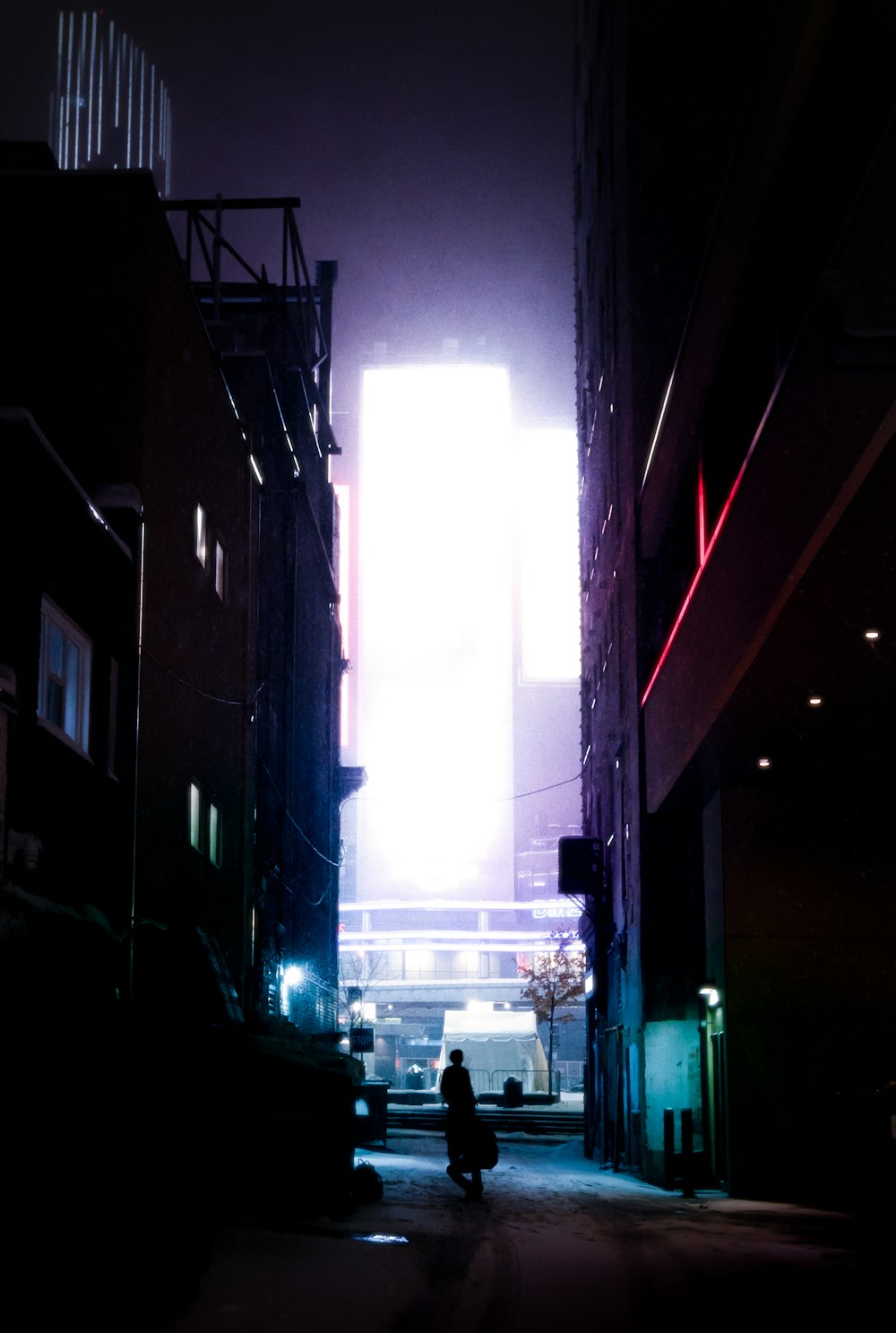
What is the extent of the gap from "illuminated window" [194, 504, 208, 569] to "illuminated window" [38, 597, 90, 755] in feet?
21.0

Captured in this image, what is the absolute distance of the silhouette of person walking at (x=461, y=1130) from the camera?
17125 millimetres

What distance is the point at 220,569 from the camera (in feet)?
81.9

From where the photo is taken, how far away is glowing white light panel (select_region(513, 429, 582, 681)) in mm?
185500

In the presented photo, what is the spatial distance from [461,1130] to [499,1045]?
54.0 meters

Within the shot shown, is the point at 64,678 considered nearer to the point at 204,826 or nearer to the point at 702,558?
the point at 204,826

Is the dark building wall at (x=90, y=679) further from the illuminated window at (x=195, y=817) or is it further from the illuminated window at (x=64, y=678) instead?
the illuminated window at (x=195, y=817)

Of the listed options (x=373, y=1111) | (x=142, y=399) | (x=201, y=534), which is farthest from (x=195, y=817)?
(x=373, y=1111)

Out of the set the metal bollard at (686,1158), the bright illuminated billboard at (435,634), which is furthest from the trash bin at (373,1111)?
the bright illuminated billboard at (435,634)

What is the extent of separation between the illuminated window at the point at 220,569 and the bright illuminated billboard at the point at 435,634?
476 ft

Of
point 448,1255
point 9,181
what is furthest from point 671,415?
point 448,1255

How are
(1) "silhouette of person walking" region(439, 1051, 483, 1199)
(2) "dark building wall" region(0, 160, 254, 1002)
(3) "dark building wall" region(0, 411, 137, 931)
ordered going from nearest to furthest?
(3) "dark building wall" region(0, 411, 137, 931), (1) "silhouette of person walking" region(439, 1051, 483, 1199), (2) "dark building wall" region(0, 160, 254, 1002)

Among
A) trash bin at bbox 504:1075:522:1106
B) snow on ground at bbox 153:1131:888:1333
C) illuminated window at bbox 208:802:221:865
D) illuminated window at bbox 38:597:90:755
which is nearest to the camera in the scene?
snow on ground at bbox 153:1131:888:1333

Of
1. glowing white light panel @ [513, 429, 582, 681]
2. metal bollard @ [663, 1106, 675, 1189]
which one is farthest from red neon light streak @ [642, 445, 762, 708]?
glowing white light panel @ [513, 429, 582, 681]

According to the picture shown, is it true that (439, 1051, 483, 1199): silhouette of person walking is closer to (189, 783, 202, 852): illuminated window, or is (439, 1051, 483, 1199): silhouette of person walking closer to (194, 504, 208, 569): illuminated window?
(189, 783, 202, 852): illuminated window
